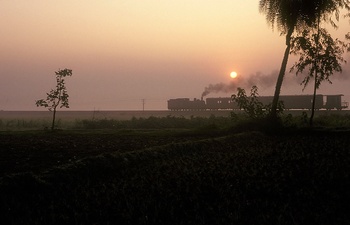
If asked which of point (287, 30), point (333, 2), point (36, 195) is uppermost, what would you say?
point (333, 2)

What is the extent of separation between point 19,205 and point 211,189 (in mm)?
4003

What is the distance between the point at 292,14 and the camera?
29.6 metres

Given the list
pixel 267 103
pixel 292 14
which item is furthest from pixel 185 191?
pixel 267 103

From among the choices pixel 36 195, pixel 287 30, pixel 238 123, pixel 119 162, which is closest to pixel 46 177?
pixel 36 195

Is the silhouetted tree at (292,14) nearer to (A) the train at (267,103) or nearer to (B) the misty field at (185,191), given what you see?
(B) the misty field at (185,191)

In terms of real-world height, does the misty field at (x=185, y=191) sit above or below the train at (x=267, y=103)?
below

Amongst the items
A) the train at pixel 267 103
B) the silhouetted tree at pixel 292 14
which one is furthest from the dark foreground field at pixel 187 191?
the train at pixel 267 103

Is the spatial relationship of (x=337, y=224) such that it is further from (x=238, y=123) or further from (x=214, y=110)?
(x=214, y=110)

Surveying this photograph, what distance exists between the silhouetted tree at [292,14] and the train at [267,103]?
28.0m

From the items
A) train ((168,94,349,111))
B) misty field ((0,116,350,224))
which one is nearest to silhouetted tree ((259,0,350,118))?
misty field ((0,116,350,224))

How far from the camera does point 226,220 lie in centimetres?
573

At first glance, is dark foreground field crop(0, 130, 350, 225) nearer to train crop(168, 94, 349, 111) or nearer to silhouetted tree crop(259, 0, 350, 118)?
silhouetted tree crop(259, 0, 350, 118)

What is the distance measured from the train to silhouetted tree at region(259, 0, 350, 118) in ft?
92.0

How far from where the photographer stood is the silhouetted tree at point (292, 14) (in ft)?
95.7
